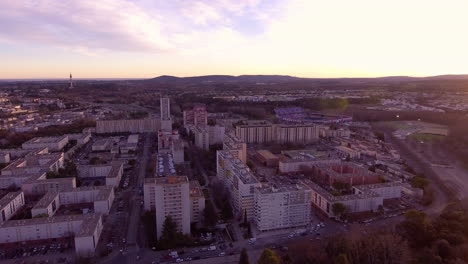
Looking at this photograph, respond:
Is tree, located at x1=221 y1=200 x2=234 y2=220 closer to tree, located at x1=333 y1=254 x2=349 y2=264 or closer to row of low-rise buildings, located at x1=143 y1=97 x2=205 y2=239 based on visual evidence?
row of low-rise buildings, located at x1=143 y1=97 x2=205 y2=239

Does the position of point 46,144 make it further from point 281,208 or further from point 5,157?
point 281,208

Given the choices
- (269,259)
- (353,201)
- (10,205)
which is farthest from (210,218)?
(10,205)

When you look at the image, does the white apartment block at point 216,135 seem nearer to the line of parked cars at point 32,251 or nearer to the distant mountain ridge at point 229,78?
the line of parked cars at point 32,251

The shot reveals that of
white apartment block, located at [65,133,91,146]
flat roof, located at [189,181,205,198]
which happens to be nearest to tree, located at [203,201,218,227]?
flat roof, located at [189,181,205,198]

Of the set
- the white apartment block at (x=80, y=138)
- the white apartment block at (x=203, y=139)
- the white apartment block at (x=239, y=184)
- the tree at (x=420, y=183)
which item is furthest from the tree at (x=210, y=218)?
the white apartment block at (x=80, y=138)

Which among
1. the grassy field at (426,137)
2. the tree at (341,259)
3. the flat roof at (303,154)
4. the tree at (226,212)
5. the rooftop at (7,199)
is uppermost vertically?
the grassy field at (426,137)

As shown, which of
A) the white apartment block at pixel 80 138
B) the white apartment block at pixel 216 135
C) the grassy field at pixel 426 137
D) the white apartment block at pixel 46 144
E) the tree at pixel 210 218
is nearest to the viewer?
the tree at pixel 210 218

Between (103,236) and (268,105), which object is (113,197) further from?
(268,105)
